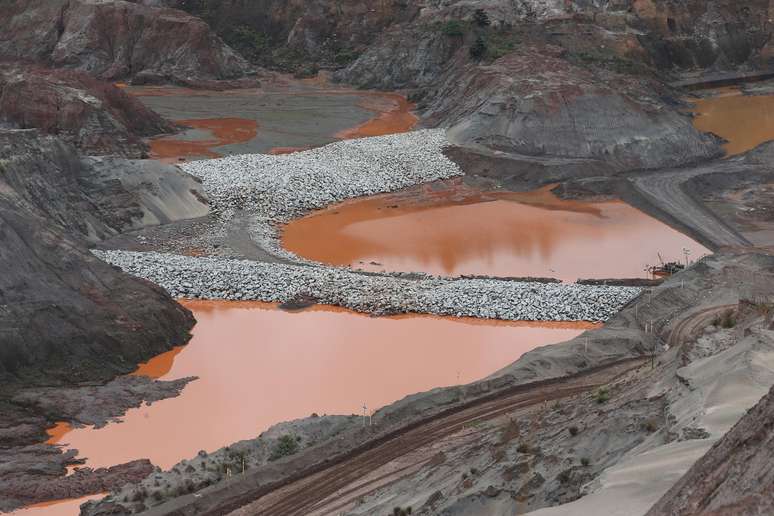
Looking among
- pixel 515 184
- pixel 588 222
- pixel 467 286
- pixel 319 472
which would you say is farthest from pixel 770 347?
pixel 515 184

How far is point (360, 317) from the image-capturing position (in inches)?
921

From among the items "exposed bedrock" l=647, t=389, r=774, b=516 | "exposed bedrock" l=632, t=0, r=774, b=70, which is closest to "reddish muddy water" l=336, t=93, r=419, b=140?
"exposed bedrock" l=632, t=0, r=774, b=70

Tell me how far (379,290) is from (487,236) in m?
7.20

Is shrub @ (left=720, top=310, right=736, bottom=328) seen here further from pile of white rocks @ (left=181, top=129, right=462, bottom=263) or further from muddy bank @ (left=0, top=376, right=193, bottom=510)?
pile of white rocks @ (left=181, top=129, right=462, bottom=263)

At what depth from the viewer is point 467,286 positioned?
2481 cm

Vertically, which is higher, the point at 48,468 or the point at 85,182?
the point at 85,182

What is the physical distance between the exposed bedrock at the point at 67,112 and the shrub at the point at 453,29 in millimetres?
19889

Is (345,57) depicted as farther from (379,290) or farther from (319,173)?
(379,290)

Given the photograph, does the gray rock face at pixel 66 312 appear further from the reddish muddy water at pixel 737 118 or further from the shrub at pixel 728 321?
the reddish muddy water at pixel 737 118

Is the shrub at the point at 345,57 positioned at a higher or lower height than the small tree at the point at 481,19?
lower

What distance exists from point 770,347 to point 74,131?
32.3 metres

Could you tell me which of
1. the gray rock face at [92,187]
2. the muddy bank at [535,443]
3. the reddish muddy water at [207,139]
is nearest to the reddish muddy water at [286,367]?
the muddy bank at [535,443]

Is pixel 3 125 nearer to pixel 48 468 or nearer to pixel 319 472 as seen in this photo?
pixel 48 468

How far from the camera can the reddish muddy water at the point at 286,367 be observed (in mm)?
17281
